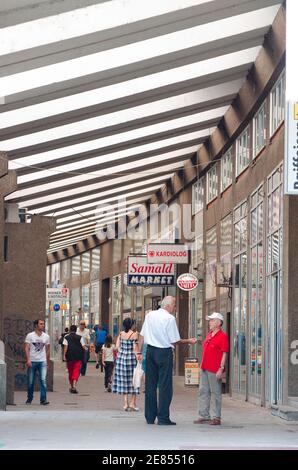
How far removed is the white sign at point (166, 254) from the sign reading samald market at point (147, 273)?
213cm

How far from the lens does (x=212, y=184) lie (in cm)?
2964

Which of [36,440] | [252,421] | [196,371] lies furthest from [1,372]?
[196,371]

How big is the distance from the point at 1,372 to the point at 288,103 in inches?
247

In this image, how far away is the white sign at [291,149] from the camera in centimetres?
1445

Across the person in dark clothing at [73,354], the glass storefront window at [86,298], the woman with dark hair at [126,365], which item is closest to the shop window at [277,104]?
the woman with dark hair at [126,365]

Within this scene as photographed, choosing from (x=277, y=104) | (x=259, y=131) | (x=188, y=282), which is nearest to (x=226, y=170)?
(x=188, y=282)

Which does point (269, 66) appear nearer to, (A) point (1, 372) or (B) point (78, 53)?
(B) point (78, 53)

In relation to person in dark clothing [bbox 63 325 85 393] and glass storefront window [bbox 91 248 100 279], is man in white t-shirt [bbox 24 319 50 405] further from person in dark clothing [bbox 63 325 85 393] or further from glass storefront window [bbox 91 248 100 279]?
glass storefront window [bbox 91 248 100 279]

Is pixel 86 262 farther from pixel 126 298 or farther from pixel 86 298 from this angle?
pixel 126 298

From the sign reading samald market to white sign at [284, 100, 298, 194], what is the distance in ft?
57.3

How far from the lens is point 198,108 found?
23.2m

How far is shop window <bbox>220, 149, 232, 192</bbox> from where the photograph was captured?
2639 cm

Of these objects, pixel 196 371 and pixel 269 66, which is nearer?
pixel 269 66

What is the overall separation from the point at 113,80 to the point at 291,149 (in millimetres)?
5287
